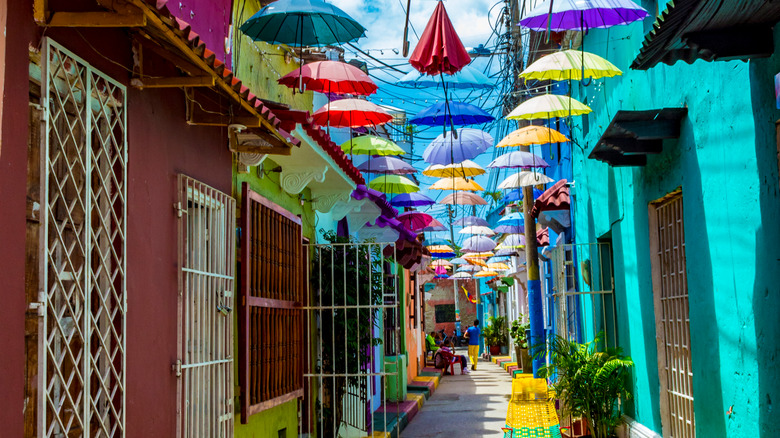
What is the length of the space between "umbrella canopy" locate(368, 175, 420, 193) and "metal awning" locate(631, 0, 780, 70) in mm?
9439

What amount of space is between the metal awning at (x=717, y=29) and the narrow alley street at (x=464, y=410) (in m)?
9.97

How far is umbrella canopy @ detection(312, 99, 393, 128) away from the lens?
10945mm

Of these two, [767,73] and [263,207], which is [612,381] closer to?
[263,207]

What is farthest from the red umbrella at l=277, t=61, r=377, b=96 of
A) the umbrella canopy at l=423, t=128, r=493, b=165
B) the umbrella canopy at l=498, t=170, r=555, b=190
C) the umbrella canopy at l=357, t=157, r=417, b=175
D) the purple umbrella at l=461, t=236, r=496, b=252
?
the purple umbrella at l=461, t=236, r=496, b=252

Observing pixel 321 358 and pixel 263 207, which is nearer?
pixel 263 207

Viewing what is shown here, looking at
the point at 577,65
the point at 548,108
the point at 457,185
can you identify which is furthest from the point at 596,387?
the point at 457,185

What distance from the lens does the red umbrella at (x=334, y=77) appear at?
9305mm

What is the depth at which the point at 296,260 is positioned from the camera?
10.2 m

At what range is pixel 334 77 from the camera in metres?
9.38

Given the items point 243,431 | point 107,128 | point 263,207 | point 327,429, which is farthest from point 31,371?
point 327,429

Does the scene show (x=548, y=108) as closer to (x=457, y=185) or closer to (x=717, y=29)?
(x=717, y=29)

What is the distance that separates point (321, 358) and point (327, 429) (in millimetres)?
1401

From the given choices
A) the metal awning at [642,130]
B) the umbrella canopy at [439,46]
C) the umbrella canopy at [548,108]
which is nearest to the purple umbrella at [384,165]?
the umbrella canopy at [548,108]

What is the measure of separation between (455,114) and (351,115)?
1.60 metres
